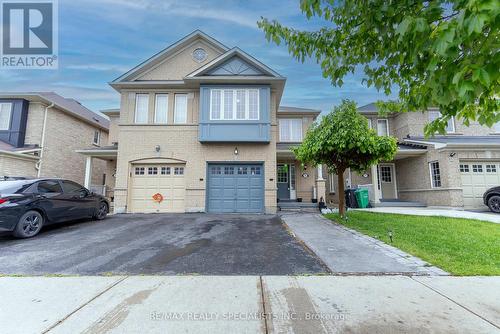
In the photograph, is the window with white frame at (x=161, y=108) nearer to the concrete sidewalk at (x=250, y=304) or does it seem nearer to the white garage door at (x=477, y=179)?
the concrete sidewalk at (x=250, y=304)

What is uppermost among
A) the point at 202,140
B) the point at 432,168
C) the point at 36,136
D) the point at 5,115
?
the point at 5,115

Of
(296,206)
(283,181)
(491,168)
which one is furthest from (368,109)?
(296,206)

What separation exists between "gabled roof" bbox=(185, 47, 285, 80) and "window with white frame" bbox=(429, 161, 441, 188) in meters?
9.49

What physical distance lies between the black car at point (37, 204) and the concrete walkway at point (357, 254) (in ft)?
22.3

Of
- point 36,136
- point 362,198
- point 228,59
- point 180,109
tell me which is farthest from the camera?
point 36,136

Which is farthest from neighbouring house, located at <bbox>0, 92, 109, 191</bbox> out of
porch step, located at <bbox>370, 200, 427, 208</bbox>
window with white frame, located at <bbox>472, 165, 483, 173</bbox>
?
window with white frame, located at <bbox>472, 165, 483, 173</bbox>

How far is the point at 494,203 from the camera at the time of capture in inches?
405

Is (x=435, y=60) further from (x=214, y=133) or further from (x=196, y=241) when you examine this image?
(x=214, y=133)

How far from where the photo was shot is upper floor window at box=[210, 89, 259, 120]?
11.2 metres

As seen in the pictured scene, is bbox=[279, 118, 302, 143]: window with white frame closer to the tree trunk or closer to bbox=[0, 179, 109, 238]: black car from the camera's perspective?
the tree trunk

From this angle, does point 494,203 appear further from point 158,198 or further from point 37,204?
point 37,204

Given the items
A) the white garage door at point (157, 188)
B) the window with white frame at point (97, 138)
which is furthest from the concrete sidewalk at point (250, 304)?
the window with white frame at point (97, 138)

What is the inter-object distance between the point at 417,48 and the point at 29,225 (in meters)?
8.43

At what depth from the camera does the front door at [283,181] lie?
45.6ft
